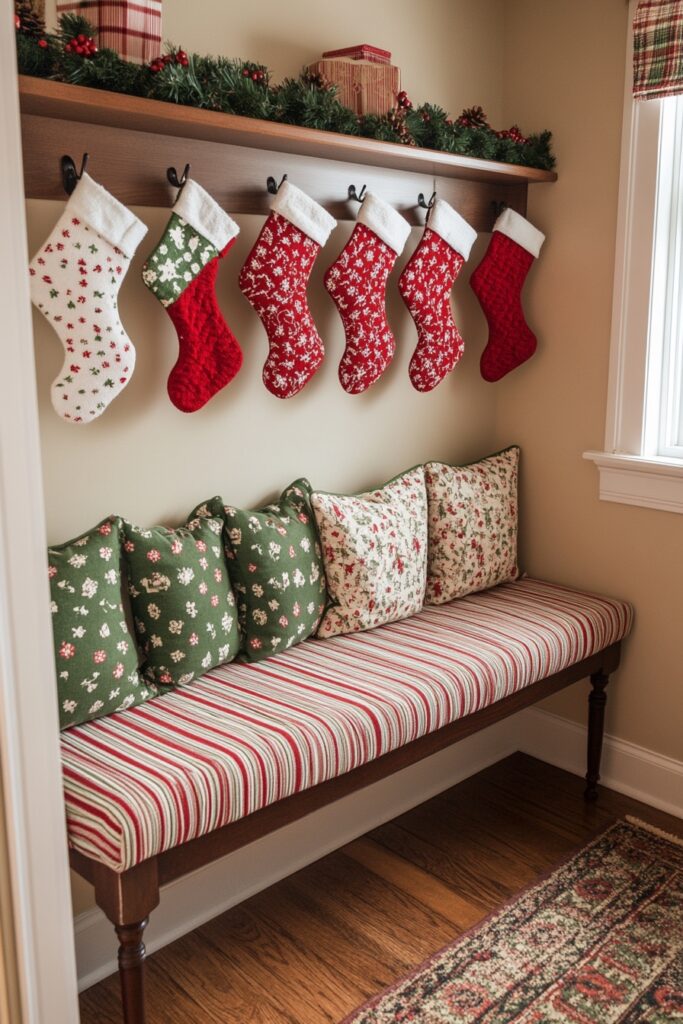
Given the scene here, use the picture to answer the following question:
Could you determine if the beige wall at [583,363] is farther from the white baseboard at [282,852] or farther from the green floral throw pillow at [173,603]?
the green floral throw pillow at [173,603]

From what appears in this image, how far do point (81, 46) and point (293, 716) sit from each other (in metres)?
1.39

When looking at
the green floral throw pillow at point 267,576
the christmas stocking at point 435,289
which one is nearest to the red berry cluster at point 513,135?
the christmas stocking at point 435,289

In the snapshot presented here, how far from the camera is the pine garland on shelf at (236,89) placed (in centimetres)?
175

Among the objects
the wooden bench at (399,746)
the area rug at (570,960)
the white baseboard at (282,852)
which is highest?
the wooden bench at (399,746)

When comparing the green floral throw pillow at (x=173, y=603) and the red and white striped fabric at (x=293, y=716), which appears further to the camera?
the green floral throw pillow at (x=173, y=603)

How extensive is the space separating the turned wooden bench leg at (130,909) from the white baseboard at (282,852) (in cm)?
45

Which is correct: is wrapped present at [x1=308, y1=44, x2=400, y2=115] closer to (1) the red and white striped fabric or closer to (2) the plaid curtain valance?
(2) the plaid curtain valance

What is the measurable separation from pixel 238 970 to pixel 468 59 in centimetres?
262

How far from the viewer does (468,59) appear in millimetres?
2838

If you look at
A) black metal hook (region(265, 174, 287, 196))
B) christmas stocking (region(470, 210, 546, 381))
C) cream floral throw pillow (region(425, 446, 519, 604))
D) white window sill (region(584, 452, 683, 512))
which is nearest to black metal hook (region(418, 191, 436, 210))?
christmas stocking (region(470, 210, 546, 381))

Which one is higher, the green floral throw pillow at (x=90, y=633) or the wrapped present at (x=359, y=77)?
the wrapped present at (x=359, y=77)

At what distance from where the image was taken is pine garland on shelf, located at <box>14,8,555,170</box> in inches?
69.1

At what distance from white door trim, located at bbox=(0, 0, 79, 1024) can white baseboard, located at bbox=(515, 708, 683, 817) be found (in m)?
1.83

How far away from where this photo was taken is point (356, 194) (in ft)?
8.27
